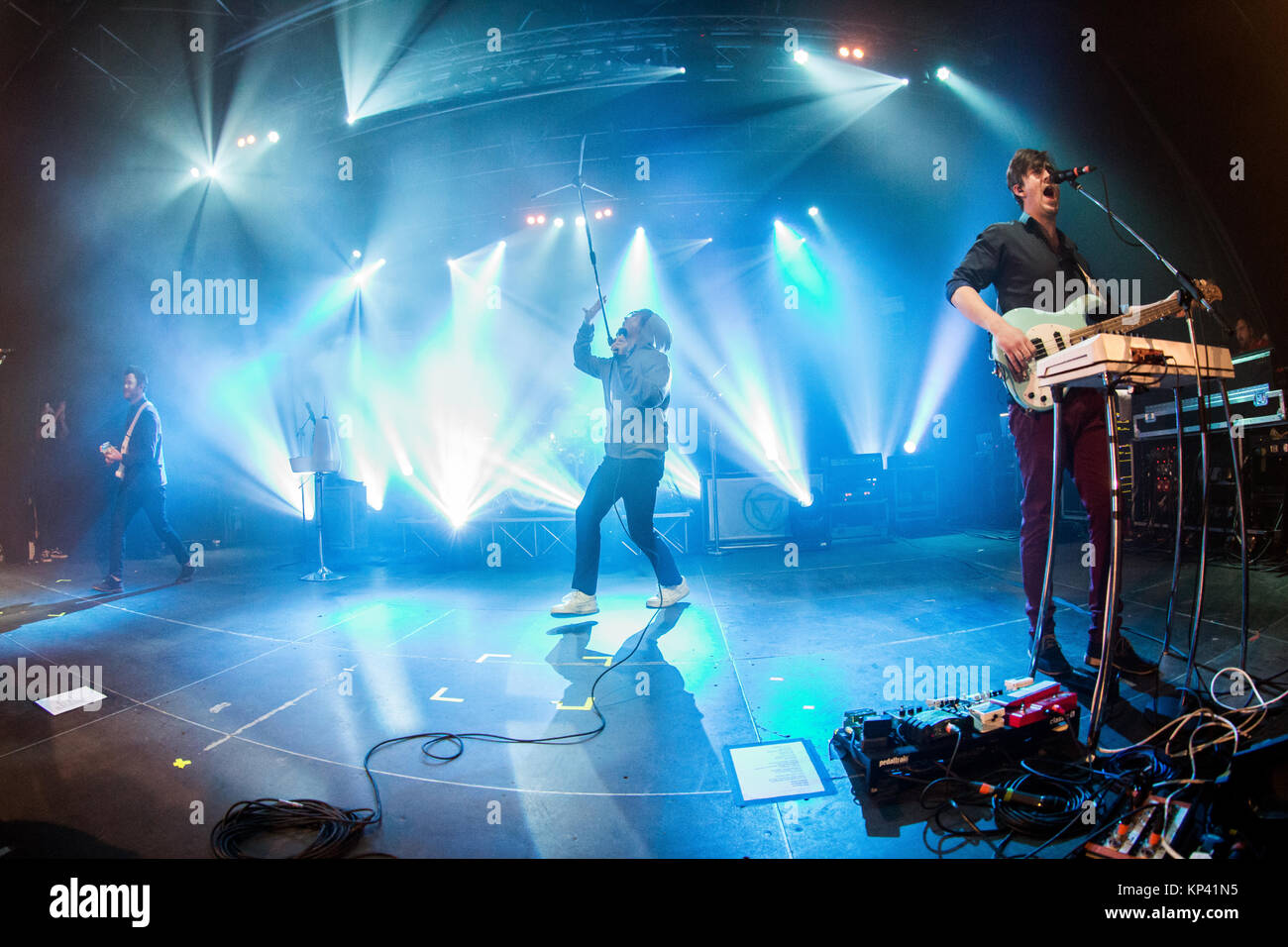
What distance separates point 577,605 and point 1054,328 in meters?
3.22

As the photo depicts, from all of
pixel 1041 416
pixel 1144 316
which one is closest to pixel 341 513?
pixel 1041 416

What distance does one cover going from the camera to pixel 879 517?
284 inches

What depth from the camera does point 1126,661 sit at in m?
2.35

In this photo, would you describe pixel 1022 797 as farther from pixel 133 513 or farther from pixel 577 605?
pixel 133 513

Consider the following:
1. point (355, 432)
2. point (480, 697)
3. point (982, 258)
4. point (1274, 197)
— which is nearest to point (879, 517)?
point (1274, 197)

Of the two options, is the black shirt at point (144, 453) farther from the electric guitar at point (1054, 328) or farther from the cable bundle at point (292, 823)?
the electric guitar at point (1054, 328)

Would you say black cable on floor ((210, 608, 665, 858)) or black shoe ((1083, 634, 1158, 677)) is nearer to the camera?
black cable on floor ((210, 608, 665, 858))

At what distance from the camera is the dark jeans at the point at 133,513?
525 centimetres

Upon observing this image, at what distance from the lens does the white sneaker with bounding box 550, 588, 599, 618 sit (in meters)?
3.91

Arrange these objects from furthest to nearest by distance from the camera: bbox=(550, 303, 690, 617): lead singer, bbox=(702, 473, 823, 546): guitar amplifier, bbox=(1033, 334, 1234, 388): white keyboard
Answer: bbox=(702, 473, 823, 546): guitar amplifier, bbox=(550, 303, 690, 617): lead singer, bbox=(1033, 334, 1234, 388): white keyboard

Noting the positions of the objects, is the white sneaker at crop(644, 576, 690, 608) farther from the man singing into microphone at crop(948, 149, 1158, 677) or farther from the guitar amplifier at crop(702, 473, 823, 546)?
the guitar amplifier at crop(702, 473, 823, 546)

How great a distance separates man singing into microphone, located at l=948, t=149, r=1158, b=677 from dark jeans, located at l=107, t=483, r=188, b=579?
7281mm

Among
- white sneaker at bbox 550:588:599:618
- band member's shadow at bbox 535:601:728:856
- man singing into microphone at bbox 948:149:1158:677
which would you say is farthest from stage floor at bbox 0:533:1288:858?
man singing into microphone at bbox 948:149:1158:677
